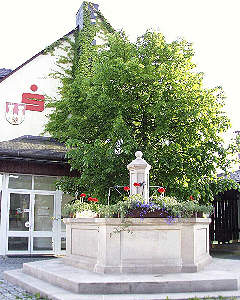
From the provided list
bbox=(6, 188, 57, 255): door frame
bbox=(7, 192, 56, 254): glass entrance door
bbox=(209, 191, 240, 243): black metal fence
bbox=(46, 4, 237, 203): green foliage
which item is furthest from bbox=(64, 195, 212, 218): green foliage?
bbox=(209, 191, 240, 243): black metal fence

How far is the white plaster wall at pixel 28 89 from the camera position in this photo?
62.4 feet

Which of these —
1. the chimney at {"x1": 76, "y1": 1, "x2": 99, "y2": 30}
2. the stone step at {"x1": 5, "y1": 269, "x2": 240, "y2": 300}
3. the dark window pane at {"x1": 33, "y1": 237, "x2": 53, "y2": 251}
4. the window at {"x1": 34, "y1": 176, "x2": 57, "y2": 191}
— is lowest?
the dark window pane at {"x1": 33, "y1": 237, "x2": 53, "y2": 251}

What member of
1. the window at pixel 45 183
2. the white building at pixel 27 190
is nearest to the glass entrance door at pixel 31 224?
the white building at pixel 27 190

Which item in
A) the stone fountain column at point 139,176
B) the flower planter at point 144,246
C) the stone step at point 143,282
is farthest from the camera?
the stone fountain column at point 139,176

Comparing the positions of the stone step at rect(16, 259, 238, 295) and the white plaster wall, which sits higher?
the white plaster wall

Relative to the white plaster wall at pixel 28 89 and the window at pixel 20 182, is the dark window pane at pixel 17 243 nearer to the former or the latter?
the window at pixel 20 182

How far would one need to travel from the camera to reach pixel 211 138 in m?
14.6

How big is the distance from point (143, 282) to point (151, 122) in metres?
7.91

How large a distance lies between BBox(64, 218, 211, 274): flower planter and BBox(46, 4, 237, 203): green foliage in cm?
454

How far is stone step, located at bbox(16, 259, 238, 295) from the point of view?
7.62m

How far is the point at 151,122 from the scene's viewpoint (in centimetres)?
1486

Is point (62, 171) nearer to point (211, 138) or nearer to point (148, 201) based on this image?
point (211, 138)

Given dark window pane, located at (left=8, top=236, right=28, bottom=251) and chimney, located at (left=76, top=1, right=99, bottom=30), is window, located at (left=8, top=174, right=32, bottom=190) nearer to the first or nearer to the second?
dark window pane, located at (left=8, top=236, right=28, bottom=251)

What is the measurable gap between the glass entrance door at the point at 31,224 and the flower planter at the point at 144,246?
7.56 metres
